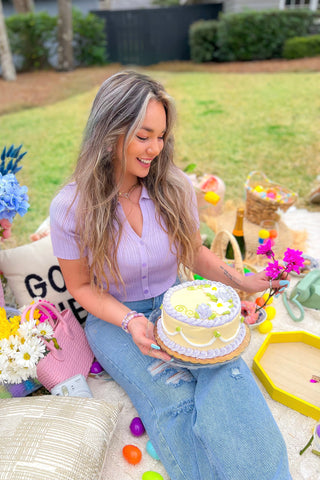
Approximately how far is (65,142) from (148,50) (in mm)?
8965

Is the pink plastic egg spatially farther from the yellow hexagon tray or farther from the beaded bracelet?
the yellow hexagon tray

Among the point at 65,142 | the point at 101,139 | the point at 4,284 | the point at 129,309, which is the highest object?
the point at 101,139

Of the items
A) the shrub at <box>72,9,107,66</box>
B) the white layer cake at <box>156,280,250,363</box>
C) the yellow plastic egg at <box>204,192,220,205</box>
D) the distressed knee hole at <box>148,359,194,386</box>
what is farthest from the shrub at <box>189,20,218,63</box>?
the distressed knee hole at <box>148,359,194,386</box>

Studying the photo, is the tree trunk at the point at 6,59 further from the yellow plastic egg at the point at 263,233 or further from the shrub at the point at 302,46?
the yellow plastic egg at the point at 263,233

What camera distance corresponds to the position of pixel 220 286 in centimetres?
204

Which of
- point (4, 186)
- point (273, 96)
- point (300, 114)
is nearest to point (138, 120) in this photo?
point (4, 186)

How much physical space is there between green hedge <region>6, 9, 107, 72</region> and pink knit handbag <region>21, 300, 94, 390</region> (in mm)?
Result: 14393

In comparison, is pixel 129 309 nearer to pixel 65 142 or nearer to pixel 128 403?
pixel 128 403

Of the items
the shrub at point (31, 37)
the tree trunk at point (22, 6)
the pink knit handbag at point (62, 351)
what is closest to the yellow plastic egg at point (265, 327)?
the pink knit handbag at point (62, 351)

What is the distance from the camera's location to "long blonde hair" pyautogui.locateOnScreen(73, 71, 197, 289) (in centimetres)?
181

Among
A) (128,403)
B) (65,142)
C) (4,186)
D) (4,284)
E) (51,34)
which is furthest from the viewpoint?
(51,34)

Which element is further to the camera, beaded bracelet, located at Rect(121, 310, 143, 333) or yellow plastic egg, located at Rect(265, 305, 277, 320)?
yellow plastic egg, located at Rect(265, 305, 277, 320)

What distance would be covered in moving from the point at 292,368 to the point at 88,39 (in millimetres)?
15074

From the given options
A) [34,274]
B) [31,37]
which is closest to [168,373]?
[34,274]
